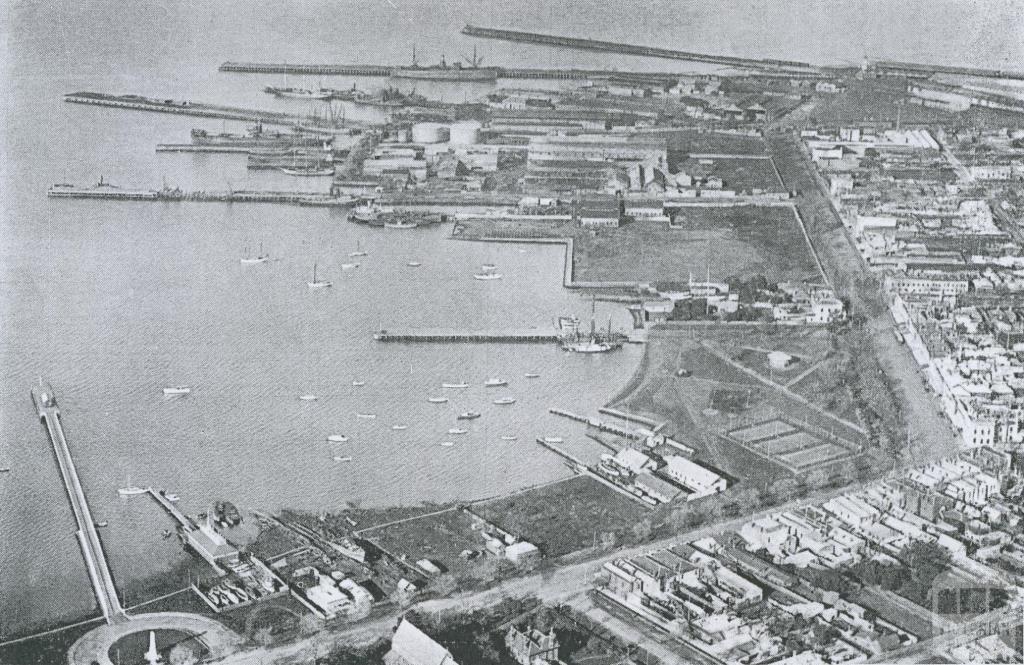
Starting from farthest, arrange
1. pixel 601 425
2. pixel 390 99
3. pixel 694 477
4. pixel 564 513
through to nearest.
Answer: pixel 390 99 → pixel 601 425 → pixel 694 477 → pixel 564 513

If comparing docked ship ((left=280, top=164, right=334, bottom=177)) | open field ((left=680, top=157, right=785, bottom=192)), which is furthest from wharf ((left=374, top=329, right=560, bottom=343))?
→ docked ship ((left=280, top=164, right=334, bottom=177))

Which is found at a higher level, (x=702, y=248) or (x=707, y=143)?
(x=707, y=143)

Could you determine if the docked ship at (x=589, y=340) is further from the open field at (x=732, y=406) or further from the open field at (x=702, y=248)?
the open field at (x=702, y=248)

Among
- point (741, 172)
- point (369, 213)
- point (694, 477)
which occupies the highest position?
point (741, 172)

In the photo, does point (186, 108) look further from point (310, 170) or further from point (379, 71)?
point (379, 71)

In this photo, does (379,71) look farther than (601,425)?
Yes

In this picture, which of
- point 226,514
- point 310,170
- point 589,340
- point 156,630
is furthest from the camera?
point 310,170

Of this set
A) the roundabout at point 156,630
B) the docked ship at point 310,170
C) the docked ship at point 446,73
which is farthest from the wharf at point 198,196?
the roundabout at point 156,630

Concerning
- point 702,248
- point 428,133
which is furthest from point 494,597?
point 428,133
